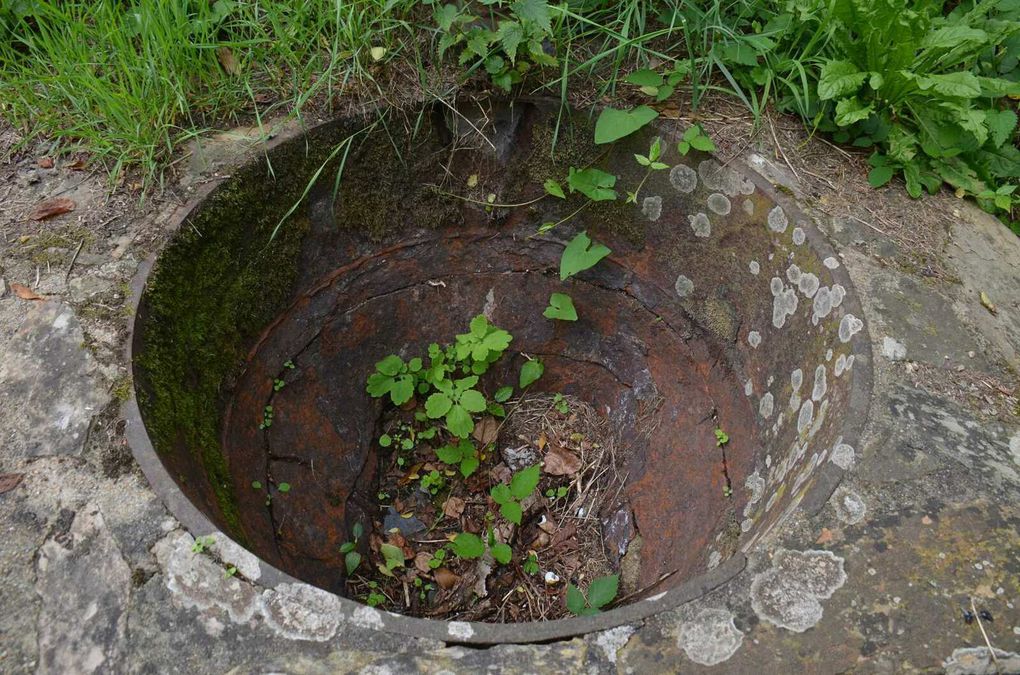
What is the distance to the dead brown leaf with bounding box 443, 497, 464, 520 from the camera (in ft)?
8.82

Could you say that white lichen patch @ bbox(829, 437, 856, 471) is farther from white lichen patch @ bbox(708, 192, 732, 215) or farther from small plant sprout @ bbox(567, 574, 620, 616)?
white lichen patch @ bbox(708, 192, 732, 215)

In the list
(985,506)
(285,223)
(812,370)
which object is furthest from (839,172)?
(285,223)

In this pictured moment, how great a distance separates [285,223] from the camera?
2334mm

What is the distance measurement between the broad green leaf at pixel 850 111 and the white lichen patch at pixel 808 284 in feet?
1.50

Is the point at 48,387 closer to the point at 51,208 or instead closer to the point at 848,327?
the point at 51,208

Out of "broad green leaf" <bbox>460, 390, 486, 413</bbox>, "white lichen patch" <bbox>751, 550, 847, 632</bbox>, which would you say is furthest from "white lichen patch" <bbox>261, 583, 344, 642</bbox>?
"broad green leaf" <bbox>460, 390, 486, 413</bbox>

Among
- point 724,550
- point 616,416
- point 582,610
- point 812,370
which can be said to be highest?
point 812,370

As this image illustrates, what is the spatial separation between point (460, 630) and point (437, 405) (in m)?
1.21

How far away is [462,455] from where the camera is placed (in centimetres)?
274

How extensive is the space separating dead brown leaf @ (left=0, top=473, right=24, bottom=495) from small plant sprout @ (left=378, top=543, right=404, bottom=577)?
1.26 meters

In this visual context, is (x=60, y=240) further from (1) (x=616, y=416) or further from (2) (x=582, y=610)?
(1) (x=616, y=416)

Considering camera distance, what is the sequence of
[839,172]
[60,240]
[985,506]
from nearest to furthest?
[985,506] < [60,240] < [839,172]

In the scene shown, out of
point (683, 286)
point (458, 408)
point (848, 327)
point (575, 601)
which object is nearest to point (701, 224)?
point (683, 286)

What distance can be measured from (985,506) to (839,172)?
1.09m
